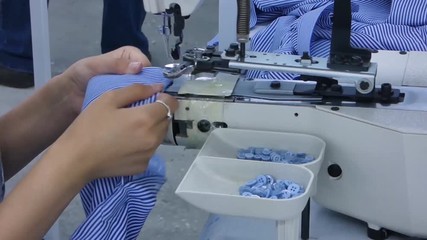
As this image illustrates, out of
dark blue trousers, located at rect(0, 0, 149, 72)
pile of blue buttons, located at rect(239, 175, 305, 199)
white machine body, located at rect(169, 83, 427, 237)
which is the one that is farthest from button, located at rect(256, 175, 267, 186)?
dark blue trousers, located at rect(0, 0, 149, 72)

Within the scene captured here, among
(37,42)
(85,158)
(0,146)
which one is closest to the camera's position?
(85,158)

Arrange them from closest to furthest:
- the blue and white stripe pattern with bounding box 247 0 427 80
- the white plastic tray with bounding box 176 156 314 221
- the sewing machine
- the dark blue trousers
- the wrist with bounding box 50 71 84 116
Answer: the white plastic tray with bounding box 176 156 314 221
the sewing machine
the wrist with bounding box 50 71 84 116
the blue and white stripe pattern with bounding box 247 0 427 80
the dark blue trousers

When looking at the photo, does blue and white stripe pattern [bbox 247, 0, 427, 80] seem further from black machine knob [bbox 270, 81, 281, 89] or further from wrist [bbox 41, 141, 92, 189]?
wrist [bbox 41, 141, 92, 189]

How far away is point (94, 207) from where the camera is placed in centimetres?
94

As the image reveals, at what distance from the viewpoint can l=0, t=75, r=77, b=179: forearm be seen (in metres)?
1.21

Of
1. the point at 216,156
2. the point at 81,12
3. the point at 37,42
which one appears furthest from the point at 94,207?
the point at 81,12

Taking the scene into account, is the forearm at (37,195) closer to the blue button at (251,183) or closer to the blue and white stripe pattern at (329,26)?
the blue button at (251,183)

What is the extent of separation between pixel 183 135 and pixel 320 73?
0.68 ft

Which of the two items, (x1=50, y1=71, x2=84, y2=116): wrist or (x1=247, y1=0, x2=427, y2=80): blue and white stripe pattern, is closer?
(x1=50, y1=71, x2=84, y2=116): wrist

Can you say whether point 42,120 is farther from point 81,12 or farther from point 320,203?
point 81,12

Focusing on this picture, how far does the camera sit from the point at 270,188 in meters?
0.91

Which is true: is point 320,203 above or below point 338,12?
below

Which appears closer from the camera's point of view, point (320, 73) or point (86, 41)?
point (320, 73)

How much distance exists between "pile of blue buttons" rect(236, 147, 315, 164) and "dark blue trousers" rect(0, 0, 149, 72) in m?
2.46
